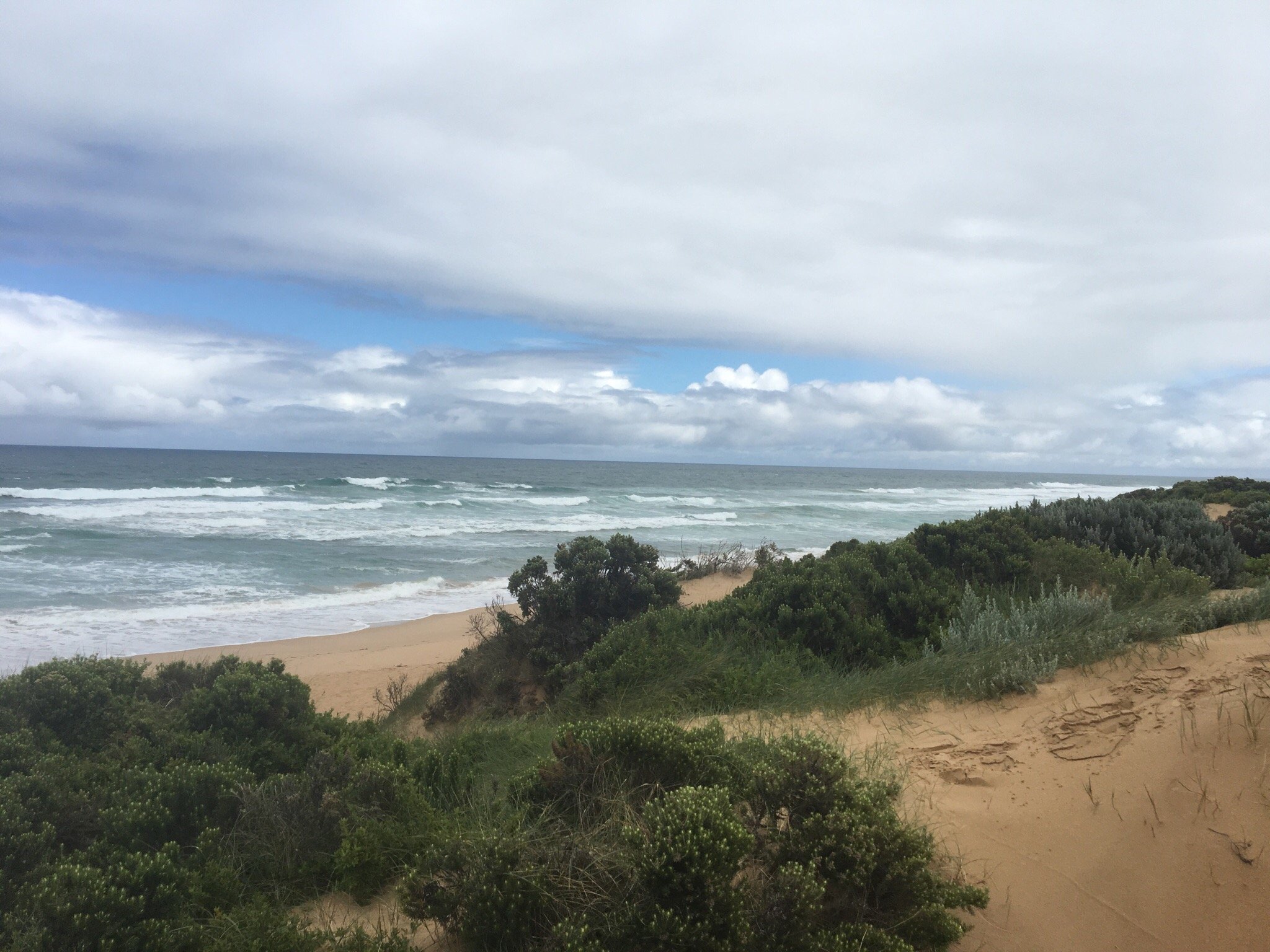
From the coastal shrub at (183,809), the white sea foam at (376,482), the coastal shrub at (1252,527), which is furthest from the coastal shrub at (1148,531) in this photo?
the white sea foam at (376,482)

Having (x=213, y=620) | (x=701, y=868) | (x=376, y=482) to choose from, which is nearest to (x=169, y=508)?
(x=376, y=482)

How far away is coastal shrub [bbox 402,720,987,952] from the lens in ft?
9.34

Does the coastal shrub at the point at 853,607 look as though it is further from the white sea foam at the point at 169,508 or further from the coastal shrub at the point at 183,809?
the white sea foam at the point at 169,508

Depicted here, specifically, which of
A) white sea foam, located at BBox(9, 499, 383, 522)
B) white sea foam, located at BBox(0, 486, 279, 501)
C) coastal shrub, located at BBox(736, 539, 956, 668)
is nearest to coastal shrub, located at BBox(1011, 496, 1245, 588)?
coastal shrub, located at BBox(736, 539, 956, 668)

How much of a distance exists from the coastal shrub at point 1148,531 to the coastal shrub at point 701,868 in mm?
6892

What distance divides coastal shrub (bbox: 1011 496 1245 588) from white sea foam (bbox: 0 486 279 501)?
1688 inches

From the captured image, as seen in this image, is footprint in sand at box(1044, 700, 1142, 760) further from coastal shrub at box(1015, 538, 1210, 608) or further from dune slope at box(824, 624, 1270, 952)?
coastal shrub at box(1015, 538, 1210, 608)

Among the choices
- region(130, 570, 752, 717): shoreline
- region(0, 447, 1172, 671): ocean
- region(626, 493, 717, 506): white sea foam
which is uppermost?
region(626, 493, 717, 506): white sea foam

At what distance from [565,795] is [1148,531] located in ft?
29.8

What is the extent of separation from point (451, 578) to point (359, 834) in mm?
18136

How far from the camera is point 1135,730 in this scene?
439 cm

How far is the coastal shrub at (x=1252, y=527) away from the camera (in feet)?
35.6

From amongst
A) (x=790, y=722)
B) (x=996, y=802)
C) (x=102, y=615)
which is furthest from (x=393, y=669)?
(x=996, y=802)

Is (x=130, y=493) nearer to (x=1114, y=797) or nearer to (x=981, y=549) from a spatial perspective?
(x=981, y=549)
